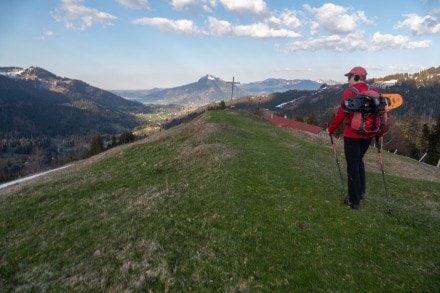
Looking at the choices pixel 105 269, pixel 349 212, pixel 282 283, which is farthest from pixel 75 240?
pixel 349 212

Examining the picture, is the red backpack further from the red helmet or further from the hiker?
the red helmet

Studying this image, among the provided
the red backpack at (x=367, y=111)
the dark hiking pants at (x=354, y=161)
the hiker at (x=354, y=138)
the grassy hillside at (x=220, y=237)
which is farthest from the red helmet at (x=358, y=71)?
the grassy hillside at (x=220, y=237)

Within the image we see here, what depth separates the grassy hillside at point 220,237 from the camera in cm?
859

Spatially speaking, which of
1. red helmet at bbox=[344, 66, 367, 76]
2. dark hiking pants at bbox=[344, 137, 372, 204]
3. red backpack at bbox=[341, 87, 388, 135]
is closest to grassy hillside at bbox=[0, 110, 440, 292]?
dark hiking pants at bbox=[344, 137, 372, 204]

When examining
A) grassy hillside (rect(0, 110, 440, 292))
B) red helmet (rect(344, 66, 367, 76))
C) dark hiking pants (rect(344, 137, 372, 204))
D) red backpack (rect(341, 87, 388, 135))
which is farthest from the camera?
dark hiking pants (rect(344, 137, 372, 204))

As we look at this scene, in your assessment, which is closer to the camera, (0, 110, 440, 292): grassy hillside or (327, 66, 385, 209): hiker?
(0, 110, 440, 292): grassy hillside

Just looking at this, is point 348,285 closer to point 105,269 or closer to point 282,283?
point 282,283

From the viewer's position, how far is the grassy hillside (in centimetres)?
859

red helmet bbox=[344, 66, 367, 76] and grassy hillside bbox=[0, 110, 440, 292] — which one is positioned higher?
red helmet bbox=[344, 66, 367, 76]

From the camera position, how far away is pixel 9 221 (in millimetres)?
15797

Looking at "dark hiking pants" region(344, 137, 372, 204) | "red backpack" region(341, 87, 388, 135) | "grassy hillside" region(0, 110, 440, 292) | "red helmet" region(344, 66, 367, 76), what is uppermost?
"red helmet" region(344, 66, 367, 76)

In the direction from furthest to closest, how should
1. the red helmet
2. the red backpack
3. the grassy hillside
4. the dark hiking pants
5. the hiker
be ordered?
1. the dark hiking pants
2. the red helmet
3. the hiker
4. the red backpack
5. the grassy hillside

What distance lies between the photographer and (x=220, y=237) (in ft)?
36.1

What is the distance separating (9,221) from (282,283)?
44.8 ft
